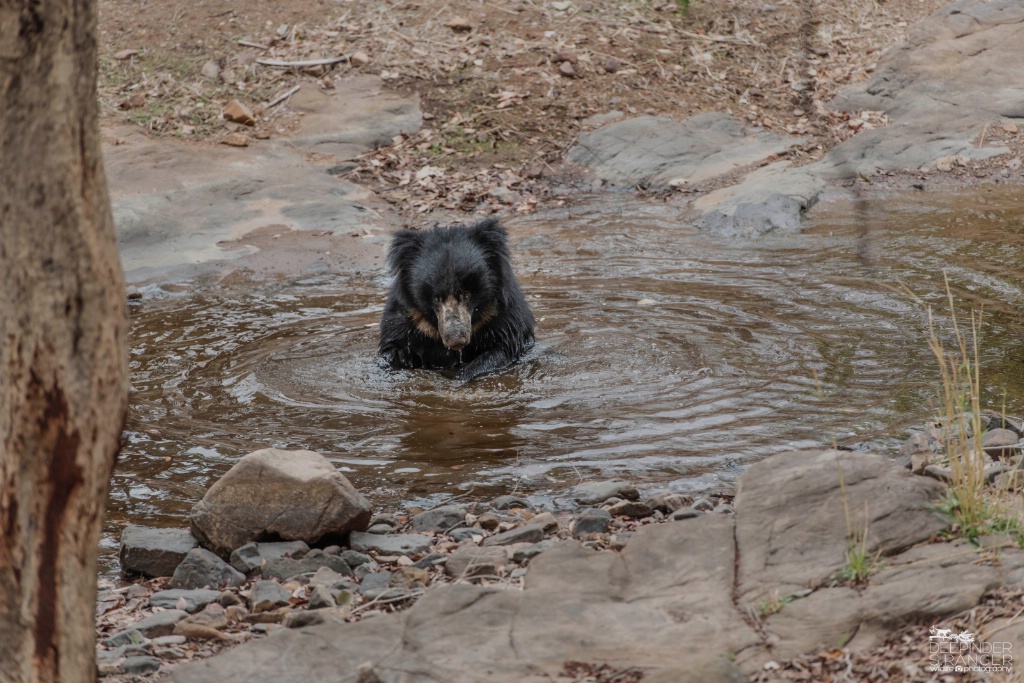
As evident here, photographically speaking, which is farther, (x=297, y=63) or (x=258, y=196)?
(x=297, y=63)

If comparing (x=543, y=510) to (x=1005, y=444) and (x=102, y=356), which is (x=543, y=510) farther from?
(x=102, y=356)

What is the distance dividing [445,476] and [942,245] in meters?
5.55

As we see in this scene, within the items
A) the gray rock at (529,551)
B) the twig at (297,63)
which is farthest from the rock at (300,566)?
the twig at (297,63)

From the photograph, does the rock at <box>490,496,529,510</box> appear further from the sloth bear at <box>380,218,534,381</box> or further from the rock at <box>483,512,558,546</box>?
the sloth bear at <box>380,218,534,381</box>

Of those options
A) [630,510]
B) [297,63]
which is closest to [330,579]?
[630,510]

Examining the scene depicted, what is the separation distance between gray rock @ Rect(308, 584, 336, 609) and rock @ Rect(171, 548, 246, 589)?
43cm

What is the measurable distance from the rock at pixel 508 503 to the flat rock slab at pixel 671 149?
715 cm

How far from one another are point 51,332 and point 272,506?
2.05 meters

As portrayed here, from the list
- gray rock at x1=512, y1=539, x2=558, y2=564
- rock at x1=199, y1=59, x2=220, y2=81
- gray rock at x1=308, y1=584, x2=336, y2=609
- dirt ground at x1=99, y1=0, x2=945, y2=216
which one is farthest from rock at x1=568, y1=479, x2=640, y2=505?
rock at x1=199, y1=59, x2=220, y2=81

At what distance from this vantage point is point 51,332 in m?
2.18

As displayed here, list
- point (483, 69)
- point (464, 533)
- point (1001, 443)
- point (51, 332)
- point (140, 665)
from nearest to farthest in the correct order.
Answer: point (51, 332), point (140, 665), point (464, 533), point (1001, 443), point (483, 69)

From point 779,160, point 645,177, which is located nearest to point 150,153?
point 645,177

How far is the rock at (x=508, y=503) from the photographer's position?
4691 millimetres

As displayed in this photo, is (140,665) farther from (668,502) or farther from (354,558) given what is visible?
(668,502)
